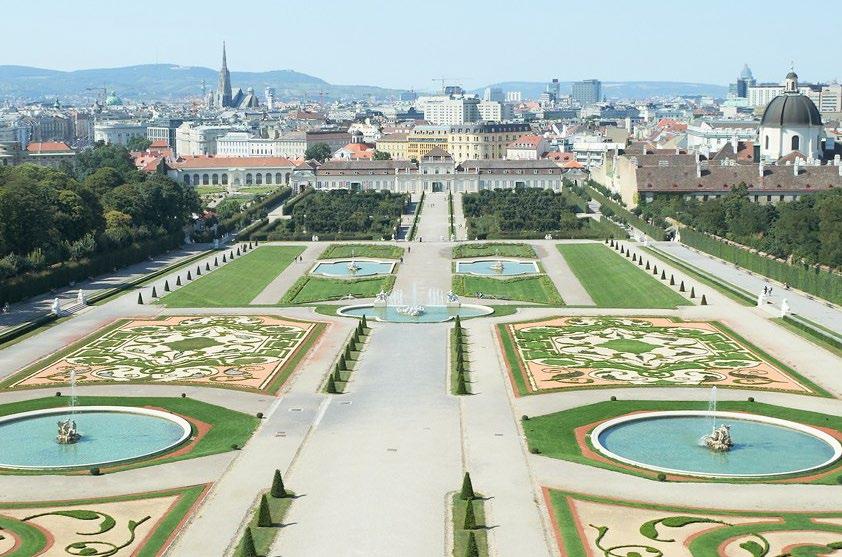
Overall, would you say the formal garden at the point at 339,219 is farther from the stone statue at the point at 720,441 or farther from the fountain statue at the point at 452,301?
the stone statue at the point at 720,441

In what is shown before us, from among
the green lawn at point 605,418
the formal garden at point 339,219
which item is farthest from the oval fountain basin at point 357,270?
the green lawn at point 605,418

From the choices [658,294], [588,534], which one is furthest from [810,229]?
[588,534]

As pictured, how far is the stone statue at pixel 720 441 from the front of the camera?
128 feet

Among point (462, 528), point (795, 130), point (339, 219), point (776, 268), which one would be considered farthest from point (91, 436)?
point (795, 130)

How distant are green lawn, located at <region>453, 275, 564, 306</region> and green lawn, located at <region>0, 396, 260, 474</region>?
2845 cm

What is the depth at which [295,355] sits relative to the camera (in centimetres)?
5431

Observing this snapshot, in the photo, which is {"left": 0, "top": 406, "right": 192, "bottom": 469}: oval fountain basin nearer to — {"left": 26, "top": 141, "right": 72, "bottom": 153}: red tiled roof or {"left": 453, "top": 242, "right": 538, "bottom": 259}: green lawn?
{"left": 453, "top": 242, "right": 538, "bottom": 259}: green lawn

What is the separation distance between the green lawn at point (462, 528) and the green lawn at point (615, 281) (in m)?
35.0

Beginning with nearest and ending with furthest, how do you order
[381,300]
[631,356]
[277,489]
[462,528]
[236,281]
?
1. [462,528]
2. [277,489]
3. [631,356]
4. [381,300]
5. [236,281]

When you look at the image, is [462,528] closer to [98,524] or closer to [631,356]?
[98,524]

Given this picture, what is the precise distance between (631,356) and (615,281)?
24433 mm

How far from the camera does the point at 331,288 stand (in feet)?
252

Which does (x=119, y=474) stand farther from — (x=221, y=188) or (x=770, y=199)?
(x=221, y=188)

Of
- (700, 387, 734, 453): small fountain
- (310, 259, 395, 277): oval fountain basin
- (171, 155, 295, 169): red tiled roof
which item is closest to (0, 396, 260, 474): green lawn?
(700, 387, 734, 453): small fountain
